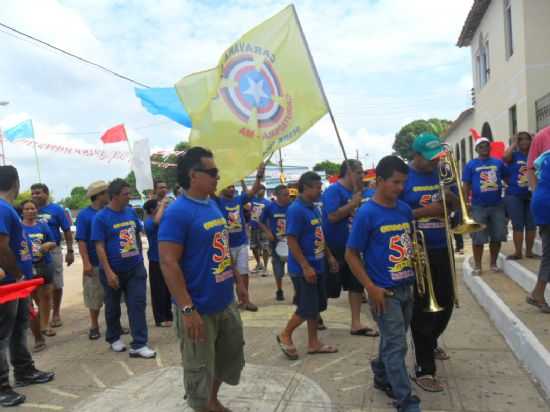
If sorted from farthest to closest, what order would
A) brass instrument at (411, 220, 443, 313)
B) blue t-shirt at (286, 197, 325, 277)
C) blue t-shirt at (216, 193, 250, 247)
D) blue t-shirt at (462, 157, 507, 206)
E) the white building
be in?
the white building → blue t-shirt at (216, 193, 250, 247) → blue t-shirt at (462, 157, 507, 206) → blue t-shirt at (286, 197, 325, 277) → brass instrument at (411, 220, 443, 313)

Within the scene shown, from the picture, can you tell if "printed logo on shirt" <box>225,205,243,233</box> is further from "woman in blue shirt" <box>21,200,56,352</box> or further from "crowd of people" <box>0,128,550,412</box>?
"woman in blue shirt" <box>21,200,56,352</box>

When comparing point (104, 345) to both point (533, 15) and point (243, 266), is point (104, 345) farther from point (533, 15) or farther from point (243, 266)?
point (533, 15)

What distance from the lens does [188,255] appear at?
302 centimetres

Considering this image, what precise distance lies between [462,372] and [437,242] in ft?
3.87

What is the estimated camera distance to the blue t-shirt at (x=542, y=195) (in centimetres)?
459

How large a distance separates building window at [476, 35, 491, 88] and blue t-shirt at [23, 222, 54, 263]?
1567 cm

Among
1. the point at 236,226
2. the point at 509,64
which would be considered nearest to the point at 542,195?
the point at 236,226

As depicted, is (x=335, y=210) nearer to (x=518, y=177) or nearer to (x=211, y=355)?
(x=211, y=355)

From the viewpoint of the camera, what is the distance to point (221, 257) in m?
3.13

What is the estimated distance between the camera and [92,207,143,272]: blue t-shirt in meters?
5.02

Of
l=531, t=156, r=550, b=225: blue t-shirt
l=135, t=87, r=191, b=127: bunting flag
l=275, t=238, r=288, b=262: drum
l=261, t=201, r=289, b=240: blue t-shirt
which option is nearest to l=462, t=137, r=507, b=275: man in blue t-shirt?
l=531, t=156, r=550, b=225: blue t-shirt

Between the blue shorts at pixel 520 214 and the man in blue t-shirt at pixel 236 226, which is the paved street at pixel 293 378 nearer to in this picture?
the man in blue t-shirt at pixel 236 226

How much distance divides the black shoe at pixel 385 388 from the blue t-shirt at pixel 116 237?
2.85m

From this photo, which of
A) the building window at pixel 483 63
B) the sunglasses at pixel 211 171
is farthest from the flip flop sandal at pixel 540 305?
the building window at pixel 483 63
